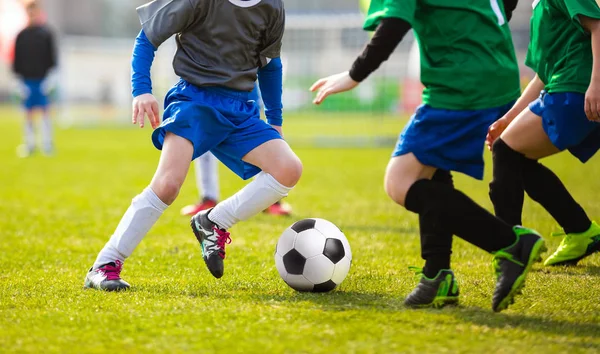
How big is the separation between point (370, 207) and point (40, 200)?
129 inches

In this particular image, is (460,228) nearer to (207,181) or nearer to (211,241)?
(211,241)

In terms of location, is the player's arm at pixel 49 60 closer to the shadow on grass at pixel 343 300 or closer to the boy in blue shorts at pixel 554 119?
the boy in blue shorts at pixel 554 119

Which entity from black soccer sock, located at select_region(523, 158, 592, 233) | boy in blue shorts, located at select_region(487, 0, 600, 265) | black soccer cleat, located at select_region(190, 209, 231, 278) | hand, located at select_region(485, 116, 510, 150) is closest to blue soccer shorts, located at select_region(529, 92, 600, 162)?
boy in blue shorts, located at select_region(487, 0, 600, 265)

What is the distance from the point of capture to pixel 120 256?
3.76 m

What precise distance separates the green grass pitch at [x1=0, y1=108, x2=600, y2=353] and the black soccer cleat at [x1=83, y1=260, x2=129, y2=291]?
7 centimetres

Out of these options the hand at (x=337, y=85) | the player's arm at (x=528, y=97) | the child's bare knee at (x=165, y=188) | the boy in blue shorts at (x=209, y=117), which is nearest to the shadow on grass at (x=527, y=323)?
the hand at (x=337, y=85)

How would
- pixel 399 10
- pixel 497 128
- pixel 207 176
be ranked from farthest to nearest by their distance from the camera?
pixel 207 176 < pixel 497 128 < pixel 399 10

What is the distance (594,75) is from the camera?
3.36 metres

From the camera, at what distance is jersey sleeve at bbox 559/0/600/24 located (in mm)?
3387

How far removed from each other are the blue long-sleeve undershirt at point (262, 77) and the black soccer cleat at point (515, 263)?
1535 millimetres

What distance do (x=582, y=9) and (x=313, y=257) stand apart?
5.34 ft

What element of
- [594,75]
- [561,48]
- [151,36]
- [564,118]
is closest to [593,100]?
[594,75]

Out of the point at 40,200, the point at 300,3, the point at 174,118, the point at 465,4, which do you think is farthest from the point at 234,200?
the point at 300,3

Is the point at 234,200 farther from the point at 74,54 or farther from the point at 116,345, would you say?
the point at 74,54
